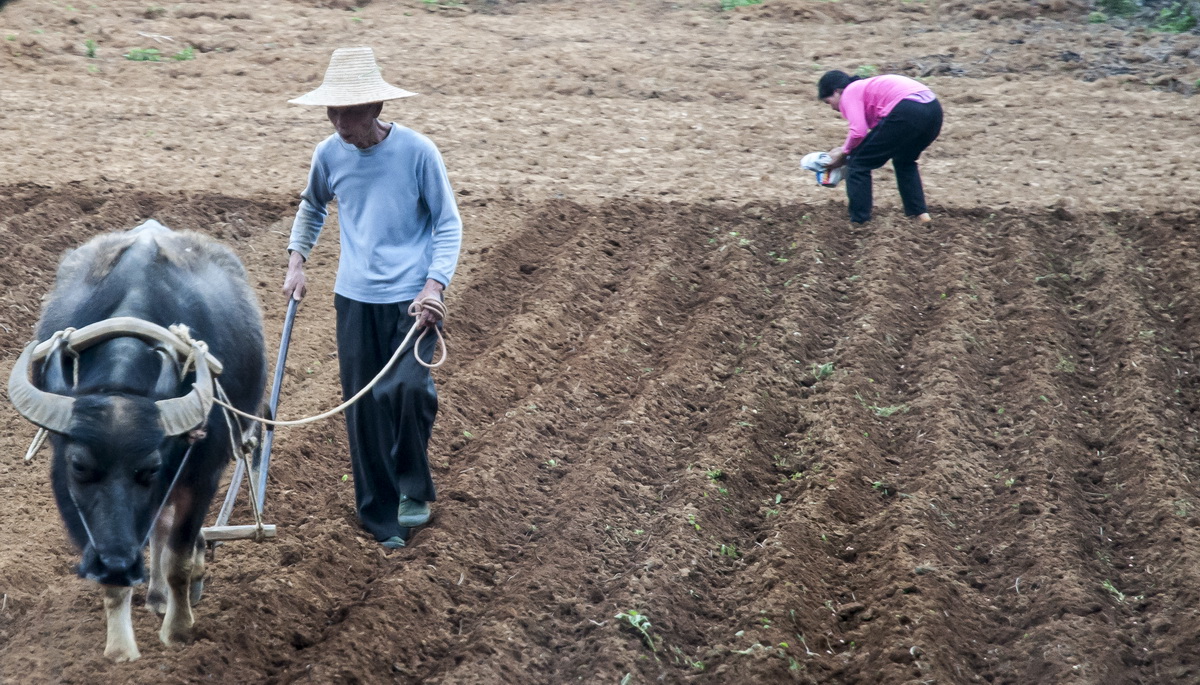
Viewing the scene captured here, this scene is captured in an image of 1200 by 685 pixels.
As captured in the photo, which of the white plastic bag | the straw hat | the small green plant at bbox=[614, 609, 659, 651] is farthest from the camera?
the white plastic bag

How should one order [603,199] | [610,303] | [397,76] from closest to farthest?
[610,303], [603,199], [397,76]

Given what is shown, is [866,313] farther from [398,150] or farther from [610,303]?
[398,150]

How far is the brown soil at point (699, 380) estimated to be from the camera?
4.70 m

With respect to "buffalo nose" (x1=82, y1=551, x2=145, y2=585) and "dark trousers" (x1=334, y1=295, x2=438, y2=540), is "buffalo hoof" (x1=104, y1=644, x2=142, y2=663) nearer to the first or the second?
"buffalo nose" (x1=82, y1=551, x2=145, y2=585)

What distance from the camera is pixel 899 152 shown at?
9.70 metres

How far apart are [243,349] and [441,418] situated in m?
1.82

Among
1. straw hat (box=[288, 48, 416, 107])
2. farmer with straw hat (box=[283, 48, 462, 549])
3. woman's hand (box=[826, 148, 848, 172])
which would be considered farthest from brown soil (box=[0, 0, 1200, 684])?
straw hat (box=[288, 48, 416, 107])

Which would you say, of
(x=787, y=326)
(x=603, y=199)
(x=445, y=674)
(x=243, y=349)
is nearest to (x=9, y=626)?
(x=243, y=349)

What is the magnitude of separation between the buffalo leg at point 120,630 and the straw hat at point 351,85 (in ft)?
6.78

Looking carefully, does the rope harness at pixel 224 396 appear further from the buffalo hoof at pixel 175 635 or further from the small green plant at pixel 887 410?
the small green plant at pixel 887 410

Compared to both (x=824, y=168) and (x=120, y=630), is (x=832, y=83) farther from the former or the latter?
(x=120, y=630)

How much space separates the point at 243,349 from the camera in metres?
4.93

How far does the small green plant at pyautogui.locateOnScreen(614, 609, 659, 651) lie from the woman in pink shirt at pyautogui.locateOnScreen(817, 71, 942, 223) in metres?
5.95

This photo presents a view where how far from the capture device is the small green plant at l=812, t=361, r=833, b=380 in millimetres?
7215
